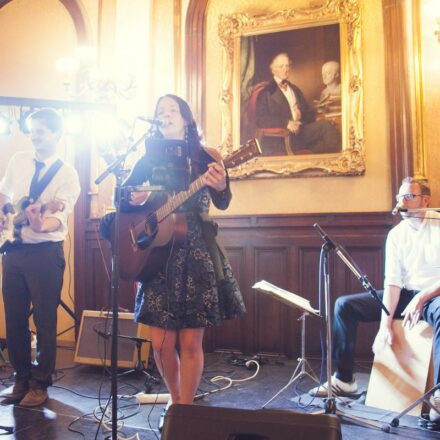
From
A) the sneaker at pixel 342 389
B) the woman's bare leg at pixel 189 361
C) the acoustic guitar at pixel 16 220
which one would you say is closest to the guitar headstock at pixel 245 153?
the woman's bare leg at pixel 189 361

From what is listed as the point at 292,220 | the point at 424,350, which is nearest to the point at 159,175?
the point at 424,350

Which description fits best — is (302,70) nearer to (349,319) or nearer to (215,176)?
(349,319)

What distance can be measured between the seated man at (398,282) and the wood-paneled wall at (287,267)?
28.0 inches

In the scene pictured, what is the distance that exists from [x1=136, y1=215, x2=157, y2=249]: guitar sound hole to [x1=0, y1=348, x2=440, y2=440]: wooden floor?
2.89 ft

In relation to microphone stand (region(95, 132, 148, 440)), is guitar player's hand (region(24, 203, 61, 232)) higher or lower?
higher

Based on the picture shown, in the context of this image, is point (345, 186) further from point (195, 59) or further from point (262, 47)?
point (195, 59)

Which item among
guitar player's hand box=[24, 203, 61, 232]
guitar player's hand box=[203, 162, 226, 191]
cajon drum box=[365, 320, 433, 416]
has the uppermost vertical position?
guitar player's hand box=[203, 162, 226, 191]

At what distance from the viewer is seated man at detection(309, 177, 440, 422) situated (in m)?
2.94

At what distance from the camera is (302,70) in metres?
4.03

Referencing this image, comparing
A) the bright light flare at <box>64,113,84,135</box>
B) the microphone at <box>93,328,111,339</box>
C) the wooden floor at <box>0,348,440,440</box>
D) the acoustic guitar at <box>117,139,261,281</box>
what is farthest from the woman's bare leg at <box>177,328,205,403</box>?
the bright light flare at <box>64,113,84,135</box>

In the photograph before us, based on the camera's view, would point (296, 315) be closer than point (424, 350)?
No

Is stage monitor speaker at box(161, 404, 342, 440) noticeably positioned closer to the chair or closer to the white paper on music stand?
the white paper on music stand

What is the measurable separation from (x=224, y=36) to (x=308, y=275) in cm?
222

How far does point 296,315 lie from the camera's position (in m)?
3.96
